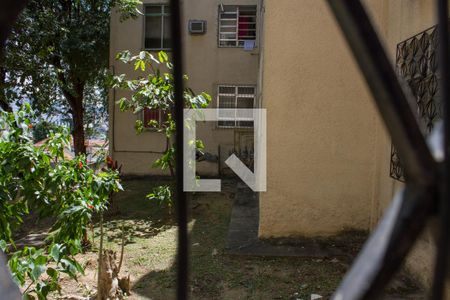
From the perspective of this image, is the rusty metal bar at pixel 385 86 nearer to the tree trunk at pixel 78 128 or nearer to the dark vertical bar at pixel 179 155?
the dark vertical bar at pixel 179 155

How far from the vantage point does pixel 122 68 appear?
12758 millimetres

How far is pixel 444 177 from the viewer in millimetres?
543

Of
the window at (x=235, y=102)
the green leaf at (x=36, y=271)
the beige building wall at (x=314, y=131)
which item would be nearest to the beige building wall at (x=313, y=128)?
the beige building wall at (x=314, y=131)

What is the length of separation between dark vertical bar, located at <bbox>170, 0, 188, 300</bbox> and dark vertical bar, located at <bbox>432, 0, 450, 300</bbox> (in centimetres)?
31

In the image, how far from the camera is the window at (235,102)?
1275 cm

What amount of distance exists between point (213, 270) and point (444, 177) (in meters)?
4.66

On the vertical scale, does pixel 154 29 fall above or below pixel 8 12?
above

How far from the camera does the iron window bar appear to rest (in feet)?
1.82

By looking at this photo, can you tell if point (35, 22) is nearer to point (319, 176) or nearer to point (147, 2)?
point (147, 2)

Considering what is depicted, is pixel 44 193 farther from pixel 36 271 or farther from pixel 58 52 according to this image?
pixel 58 52

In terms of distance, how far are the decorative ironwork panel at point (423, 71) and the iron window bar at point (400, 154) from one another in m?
3.20

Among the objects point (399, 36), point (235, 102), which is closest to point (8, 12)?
point (399, 36)

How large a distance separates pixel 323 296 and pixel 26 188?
269cm

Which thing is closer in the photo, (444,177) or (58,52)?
(444,177)
